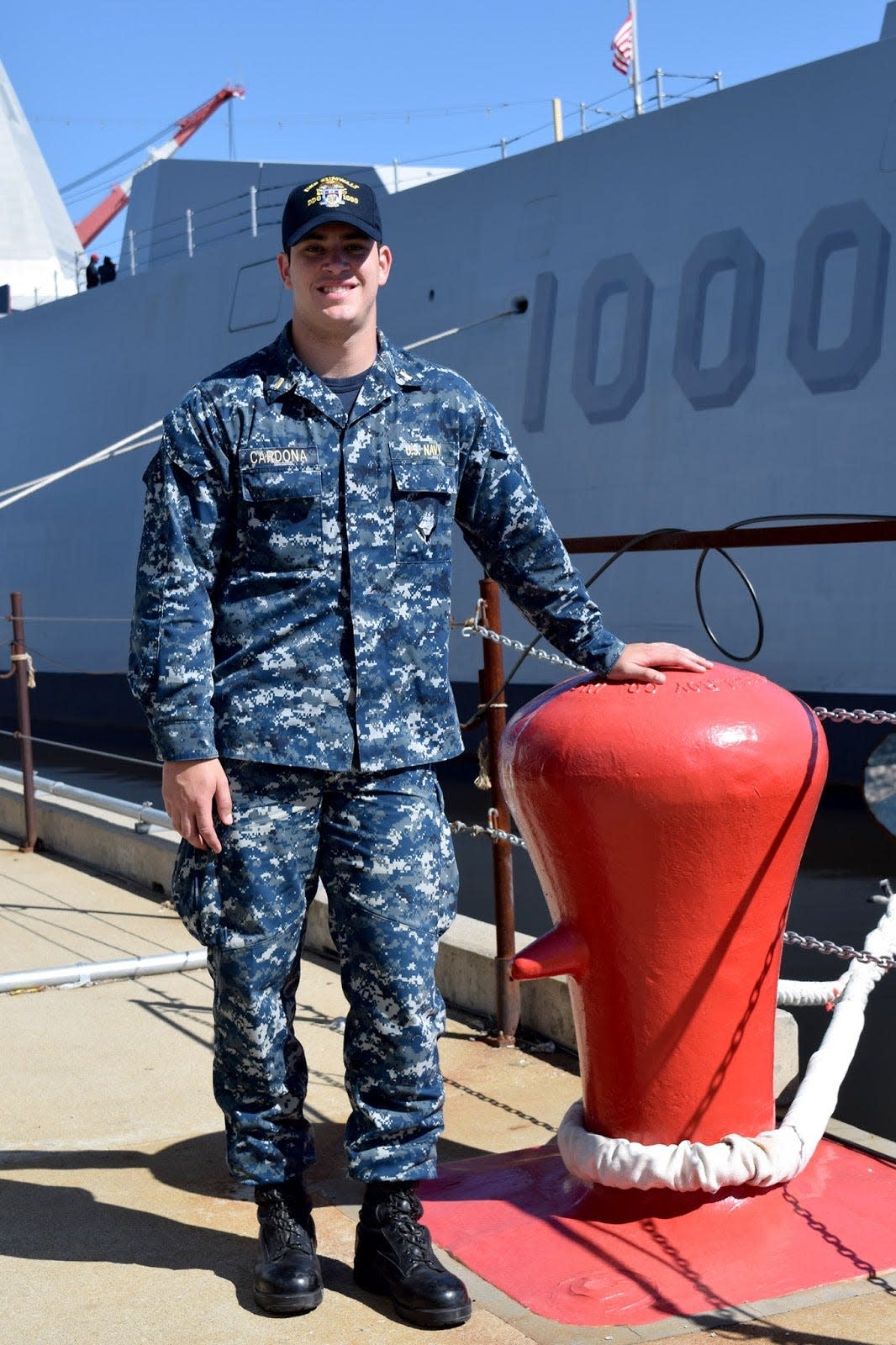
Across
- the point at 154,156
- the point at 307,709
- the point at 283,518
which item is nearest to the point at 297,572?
the point at 283,518

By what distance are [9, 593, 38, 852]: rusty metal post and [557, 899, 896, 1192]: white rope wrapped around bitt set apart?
12.6 feet

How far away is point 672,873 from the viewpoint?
2.10 meters

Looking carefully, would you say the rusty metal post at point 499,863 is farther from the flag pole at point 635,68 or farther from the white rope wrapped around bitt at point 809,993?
the flag pole at point 635,68

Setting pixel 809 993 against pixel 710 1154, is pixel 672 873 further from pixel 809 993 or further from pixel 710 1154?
pixel 809 993

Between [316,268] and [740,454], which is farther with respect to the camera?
[740,454]

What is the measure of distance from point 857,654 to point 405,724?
7.64 meters

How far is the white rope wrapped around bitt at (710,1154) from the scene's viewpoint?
2.10 m

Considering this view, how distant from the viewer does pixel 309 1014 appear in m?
3.44

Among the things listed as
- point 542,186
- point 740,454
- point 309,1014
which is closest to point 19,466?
point 542,186

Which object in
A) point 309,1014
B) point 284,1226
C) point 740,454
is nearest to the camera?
point 284,1226

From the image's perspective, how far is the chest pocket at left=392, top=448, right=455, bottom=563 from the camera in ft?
6.89

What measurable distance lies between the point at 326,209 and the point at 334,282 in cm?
10

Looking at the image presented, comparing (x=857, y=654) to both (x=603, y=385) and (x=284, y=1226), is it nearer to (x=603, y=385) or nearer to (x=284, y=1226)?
(x=603, y=385)

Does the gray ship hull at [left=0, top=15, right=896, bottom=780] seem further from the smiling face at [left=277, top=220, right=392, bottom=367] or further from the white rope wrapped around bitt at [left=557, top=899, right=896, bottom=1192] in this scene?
the smiling face at [left=277, top=220, right=392, bottom=367]
